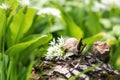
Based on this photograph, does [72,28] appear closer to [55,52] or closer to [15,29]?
[15,29]

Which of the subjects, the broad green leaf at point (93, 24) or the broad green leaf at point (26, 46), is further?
the broad green leaf at point (93, 24)

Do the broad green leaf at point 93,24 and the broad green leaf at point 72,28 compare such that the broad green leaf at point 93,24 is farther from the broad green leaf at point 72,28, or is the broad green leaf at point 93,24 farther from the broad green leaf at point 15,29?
the broad green leaf at point 15,29

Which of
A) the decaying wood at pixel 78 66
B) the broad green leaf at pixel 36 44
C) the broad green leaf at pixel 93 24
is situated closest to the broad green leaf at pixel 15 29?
the broad green leaf at pixel 36 44

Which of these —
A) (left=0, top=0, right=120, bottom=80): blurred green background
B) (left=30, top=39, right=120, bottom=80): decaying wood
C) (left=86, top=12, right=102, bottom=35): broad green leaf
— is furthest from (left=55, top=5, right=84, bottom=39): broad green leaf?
(left=30, top=39, right=120, bottom=80): decaying wood

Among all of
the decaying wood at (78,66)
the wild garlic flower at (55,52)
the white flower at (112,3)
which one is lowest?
the decaying wood at (78,66)

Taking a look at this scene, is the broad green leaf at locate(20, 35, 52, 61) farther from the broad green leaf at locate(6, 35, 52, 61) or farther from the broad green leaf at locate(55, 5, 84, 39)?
the broad green leaf at locate(55, 5, 84, 39)

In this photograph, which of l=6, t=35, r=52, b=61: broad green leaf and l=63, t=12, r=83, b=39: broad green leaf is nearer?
l=6, t=35, r=52, b=61: broad green leaf
